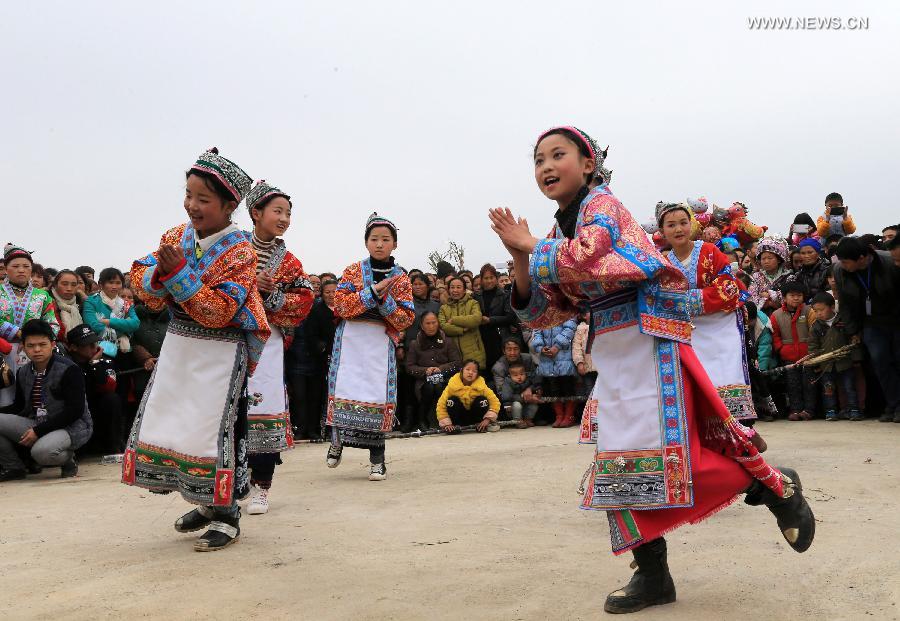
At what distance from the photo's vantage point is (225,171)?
4.59 meters

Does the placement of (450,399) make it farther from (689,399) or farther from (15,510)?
(689,399)

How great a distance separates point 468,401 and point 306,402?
6.73ft

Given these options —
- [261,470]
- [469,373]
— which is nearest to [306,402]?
[469,373]

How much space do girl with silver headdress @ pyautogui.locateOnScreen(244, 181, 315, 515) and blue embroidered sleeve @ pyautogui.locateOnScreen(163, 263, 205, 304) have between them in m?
1.58

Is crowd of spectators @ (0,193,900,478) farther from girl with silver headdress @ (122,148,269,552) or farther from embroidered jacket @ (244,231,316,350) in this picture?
girl with silver headdress @ (122,148,269,552)

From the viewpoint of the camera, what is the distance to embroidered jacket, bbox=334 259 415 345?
7.39m

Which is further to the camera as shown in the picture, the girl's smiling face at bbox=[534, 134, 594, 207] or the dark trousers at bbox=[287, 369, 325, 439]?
the dark trousers at bbox=[287, 369, 325, 439]

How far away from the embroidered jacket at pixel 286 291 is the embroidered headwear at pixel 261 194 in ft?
0.72

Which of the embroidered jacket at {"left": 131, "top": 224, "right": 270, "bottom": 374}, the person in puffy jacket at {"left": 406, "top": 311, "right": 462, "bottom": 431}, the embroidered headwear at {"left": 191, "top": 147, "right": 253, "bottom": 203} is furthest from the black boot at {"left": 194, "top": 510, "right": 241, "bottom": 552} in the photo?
the person in puffy jacket at {"left": 406, "top": 311, "right": 462, "bottom": 431}

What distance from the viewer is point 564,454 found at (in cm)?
829

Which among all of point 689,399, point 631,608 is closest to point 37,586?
point 631,608

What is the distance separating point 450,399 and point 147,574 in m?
7.70

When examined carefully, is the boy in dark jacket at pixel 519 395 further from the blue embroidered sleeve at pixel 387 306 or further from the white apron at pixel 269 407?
the white apron at pixel 269 407

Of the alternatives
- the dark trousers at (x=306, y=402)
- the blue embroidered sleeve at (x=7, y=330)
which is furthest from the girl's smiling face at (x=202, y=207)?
the dark trousers at (x=306, y=402)
